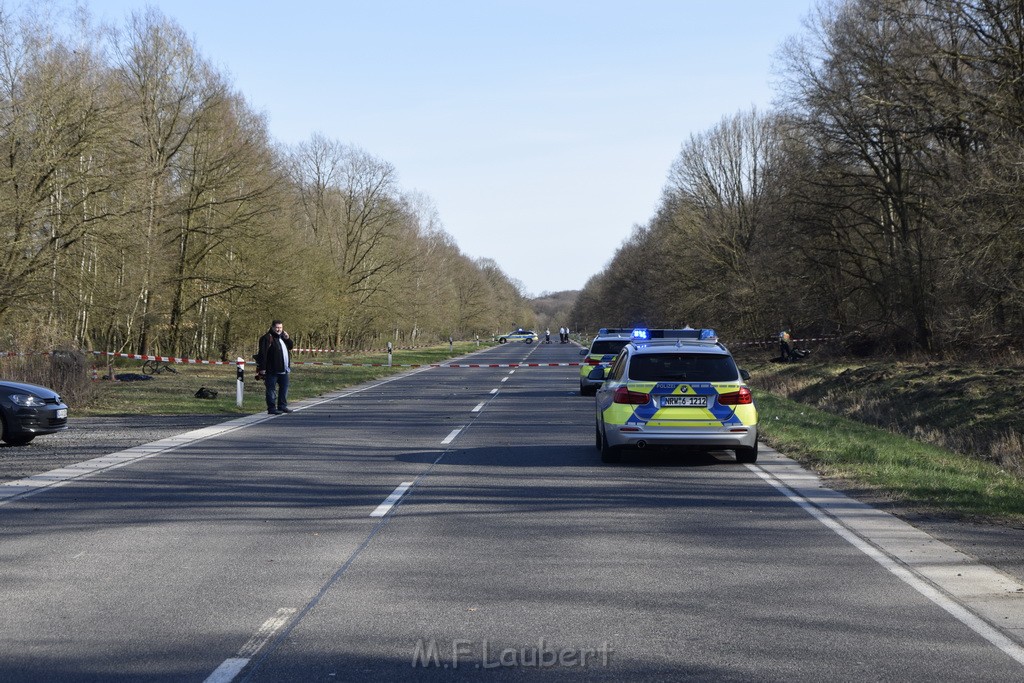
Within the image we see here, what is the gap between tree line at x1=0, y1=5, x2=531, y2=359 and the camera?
1119 inches

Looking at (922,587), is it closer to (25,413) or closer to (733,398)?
(733,398)

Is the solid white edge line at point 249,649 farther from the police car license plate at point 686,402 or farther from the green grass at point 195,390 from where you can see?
the green grass at point 195,390

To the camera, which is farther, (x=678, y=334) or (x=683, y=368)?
(x=678, y=334)

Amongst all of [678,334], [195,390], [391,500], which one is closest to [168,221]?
[195,390]

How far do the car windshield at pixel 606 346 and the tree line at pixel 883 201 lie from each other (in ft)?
27.8

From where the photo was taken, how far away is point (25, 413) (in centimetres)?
1591

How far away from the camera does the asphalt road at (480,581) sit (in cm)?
555

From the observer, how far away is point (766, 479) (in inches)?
506

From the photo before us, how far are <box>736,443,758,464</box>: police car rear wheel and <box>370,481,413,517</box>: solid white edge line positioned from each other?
14.6ft

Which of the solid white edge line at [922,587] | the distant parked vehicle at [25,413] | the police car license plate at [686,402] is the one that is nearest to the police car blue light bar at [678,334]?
the police car license plate at [686,402]

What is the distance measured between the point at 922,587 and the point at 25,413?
13.0 meters

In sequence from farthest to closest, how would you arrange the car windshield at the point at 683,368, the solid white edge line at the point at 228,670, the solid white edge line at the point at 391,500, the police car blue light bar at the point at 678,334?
the police car blue light bar at the point at 678,334
the car windshield at the point at 683,368
the solid white edge line at the point at 391,500
the solid white edge line at the point at 228,670

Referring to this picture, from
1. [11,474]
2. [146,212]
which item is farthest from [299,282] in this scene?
[11,474]

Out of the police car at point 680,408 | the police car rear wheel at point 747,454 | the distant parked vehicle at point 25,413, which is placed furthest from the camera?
the distant parked vehicle at point 25,413
